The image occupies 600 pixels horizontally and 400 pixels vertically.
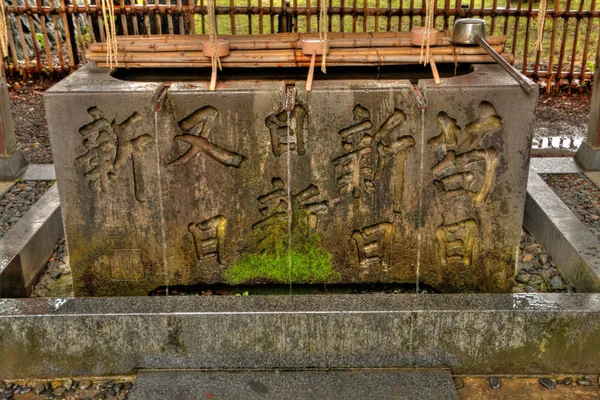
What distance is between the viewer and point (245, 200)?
3.80 metres

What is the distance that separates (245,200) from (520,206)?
1.69 metres

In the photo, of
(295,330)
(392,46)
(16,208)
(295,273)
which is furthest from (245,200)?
(16,208)

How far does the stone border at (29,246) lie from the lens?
13.1 feet

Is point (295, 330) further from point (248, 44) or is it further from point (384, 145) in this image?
point (248, 44)

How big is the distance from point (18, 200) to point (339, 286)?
115 inches

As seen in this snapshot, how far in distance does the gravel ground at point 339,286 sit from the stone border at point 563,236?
3.7 inches

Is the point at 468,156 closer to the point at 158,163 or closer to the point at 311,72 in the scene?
the point at 311,72

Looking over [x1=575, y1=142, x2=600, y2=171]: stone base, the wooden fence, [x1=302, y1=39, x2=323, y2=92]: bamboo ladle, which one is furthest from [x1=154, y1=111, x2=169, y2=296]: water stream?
the wooden fence

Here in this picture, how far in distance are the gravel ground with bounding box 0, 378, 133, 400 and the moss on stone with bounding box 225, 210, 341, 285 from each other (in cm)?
95

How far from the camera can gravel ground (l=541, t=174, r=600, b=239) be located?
4.84 metres

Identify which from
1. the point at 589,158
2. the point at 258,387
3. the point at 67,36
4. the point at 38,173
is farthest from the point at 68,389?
the point at 67,36

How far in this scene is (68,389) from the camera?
11.3 feet

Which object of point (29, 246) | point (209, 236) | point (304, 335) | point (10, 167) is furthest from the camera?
point (10, 167)

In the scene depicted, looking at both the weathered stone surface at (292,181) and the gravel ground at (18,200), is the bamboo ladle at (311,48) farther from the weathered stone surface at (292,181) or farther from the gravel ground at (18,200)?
the gravel ground at (18,200)
